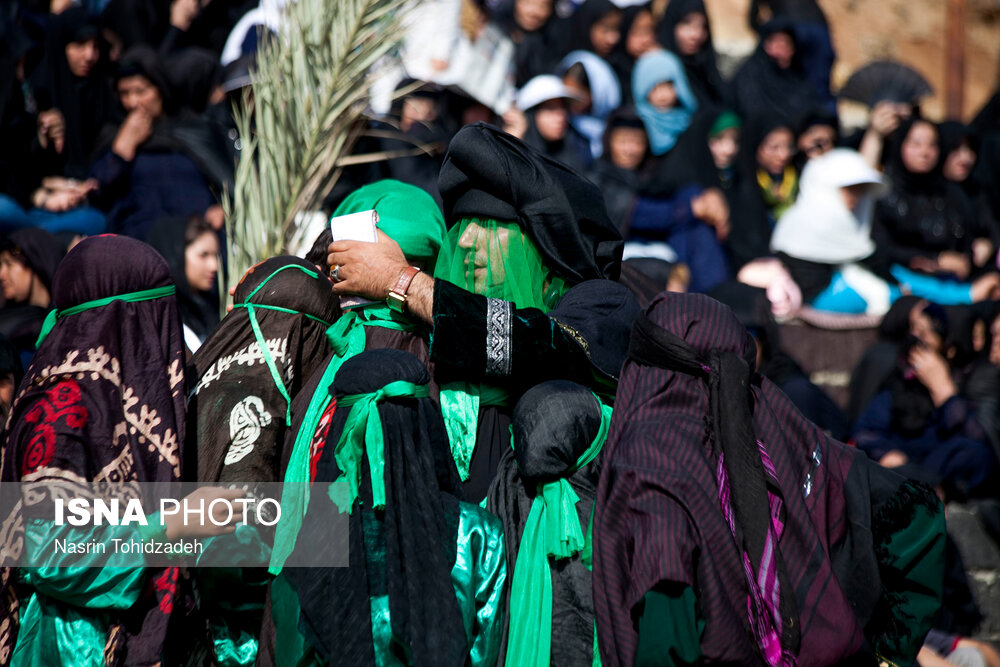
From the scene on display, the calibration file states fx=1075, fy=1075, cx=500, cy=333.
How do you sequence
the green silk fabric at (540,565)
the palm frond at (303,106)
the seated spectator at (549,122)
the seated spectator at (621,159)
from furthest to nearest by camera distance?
the seated spectator at (549,122) → the seated spectator at (621,159) → the palm frond at (303,106) → the green silk fabric at (540,565)

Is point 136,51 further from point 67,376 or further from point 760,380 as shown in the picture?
point 760,380

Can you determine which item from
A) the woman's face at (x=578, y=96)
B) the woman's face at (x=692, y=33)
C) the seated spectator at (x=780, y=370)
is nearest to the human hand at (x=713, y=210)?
the woman's face at (x=578, y=96)

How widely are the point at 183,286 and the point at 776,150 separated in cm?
409

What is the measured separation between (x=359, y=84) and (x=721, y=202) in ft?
9.45

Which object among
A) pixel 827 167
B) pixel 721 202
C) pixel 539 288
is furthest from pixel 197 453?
pixel 827 167

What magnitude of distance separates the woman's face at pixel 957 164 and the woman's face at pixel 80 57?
5.50 meters

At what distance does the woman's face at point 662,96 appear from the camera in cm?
734

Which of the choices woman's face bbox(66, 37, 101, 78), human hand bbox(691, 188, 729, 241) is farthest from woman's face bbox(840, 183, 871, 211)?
woman's face bbox(66, 37, 101, 78)

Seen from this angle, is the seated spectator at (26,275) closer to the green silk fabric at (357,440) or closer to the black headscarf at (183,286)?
the black headscarf at (183,286)

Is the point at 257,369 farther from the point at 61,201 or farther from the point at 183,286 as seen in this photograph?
the point at 61,201

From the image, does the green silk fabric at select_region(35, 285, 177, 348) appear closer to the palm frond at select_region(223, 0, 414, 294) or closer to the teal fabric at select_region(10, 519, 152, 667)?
the teal fabric at select_region(10, 519, 152, 667)

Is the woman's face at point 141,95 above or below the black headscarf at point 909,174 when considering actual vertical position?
above

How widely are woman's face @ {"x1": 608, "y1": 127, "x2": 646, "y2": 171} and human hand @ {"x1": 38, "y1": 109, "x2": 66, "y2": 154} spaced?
10.2 feet

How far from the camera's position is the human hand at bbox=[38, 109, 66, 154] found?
5.51 meters
